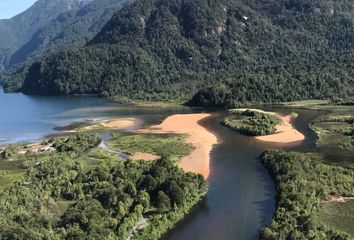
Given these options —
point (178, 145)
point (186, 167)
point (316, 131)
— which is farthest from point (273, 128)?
point (186, 167)

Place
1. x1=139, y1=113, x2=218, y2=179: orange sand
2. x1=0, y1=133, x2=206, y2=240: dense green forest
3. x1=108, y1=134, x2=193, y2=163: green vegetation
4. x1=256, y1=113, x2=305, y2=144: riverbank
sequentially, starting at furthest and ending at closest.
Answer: x1=256, y1=113, x2=305, y2=144: riverbank < x1=108, y1=134, x2=193, y2=163: green vegetation < x1=139, y1=113, x2=218, y2=179: orange sand < x1=0, y1=133, x2=206, y2=240: dense green forest

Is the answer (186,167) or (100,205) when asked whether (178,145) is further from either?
(100,205)

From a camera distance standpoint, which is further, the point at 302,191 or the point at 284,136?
the point at 284,136

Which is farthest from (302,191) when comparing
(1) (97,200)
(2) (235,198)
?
(1) (97,200)

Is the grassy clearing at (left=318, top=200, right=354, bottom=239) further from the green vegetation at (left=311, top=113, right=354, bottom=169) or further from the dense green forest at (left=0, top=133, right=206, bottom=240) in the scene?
the green vegetation at (left=311, top=113, right=354, bottom=169)

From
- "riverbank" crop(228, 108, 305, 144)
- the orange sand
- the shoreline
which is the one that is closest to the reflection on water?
the orange sand

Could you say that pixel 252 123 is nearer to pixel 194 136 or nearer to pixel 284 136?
pixel 284 136
